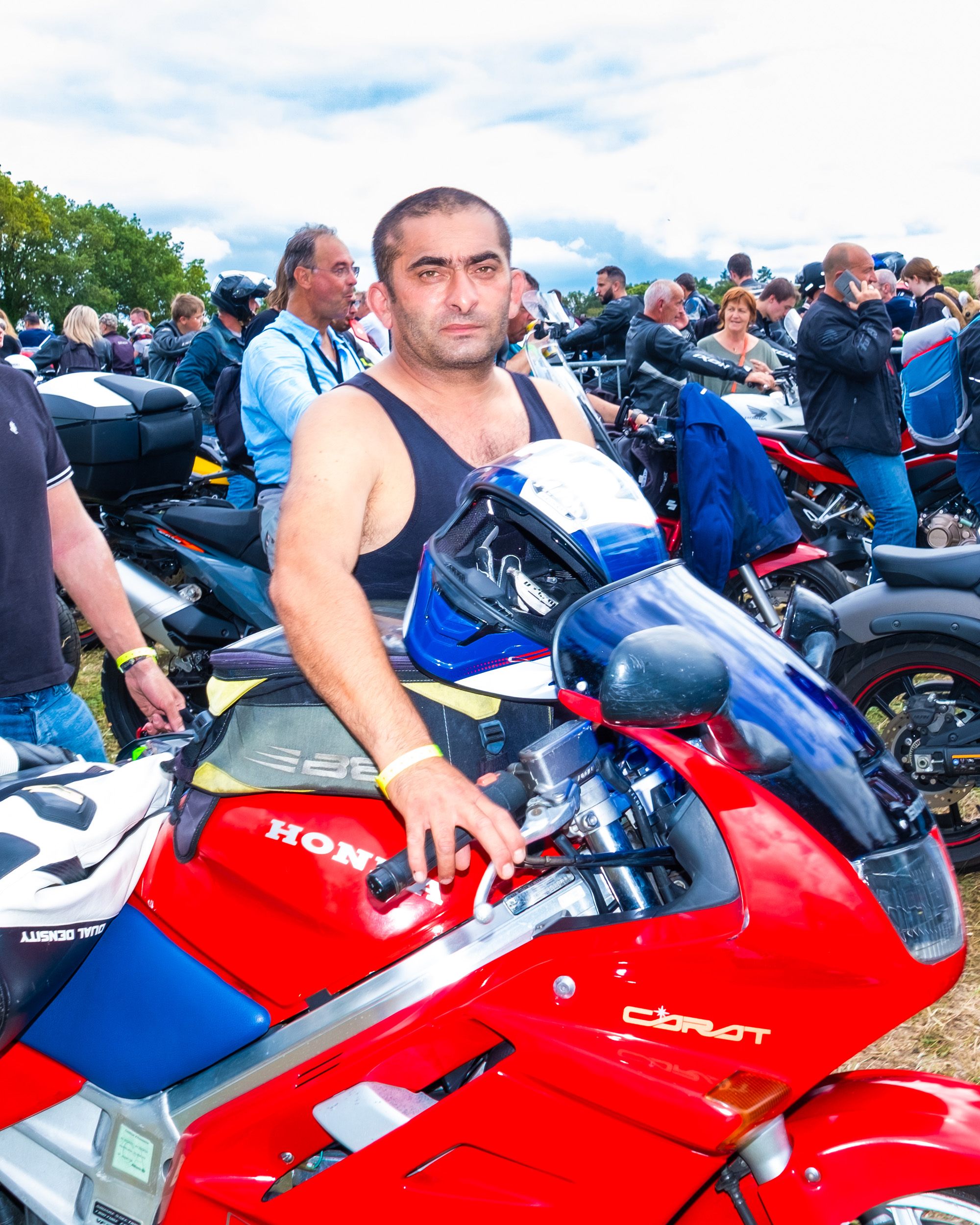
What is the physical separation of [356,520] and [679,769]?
84cm

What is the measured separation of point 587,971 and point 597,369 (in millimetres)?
9381

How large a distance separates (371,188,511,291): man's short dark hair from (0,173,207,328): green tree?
54.7 m

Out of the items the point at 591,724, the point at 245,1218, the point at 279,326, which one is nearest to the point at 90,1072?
the point at 245,1218

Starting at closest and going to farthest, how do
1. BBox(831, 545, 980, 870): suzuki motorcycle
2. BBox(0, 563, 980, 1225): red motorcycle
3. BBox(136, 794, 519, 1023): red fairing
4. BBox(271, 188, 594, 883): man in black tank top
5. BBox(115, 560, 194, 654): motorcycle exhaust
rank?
1. BBox(0, 563, 980, 1225): red motorcycle
2. BBox(136, 794, 519, 1023): red fairing
3. BBox(271, 188, 594, 883): man in black tank top
4. BBox(831, 545, 980, 870): suzuki motorcycle
5. BBox(115, 560, 194, 654): motorcycle exhaust

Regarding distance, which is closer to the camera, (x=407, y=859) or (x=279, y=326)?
(x=407, y=859)

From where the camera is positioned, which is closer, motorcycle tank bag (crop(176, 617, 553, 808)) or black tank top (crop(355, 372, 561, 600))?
motorcycle tank bag (crop(176, 617, 553, 808))

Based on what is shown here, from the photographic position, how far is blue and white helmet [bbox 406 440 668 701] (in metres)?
1.46

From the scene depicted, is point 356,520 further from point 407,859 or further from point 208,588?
point 208,588

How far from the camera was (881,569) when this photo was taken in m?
3.89

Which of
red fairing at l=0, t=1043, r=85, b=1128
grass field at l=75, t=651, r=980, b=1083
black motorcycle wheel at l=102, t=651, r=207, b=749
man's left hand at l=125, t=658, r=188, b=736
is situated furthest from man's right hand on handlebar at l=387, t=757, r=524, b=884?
black motorcycle wheel at l=102, t=651, r=207, b=749

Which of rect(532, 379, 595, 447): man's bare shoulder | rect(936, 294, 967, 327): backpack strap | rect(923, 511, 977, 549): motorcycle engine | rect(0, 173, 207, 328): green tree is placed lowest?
rect(923, 511, 977, 549): motorcycle engine

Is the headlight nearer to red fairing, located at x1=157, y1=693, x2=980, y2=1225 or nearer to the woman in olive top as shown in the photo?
red fairing, located at x1=157, y1=693, x2=980, y2=1225

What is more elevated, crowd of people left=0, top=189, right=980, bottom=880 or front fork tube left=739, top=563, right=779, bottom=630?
crowd of people left=0, top=189, right=980, bottom=880

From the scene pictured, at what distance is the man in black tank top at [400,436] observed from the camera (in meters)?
1.71
